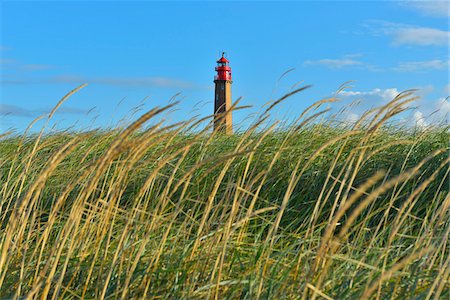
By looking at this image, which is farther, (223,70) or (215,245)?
(223,70)

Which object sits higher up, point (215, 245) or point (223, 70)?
point (223, 70)

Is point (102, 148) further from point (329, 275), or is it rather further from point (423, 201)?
point (329, 275)

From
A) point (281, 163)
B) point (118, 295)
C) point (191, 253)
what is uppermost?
point (281, 163)

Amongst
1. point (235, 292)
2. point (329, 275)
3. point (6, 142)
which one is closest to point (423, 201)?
point (329, 275)

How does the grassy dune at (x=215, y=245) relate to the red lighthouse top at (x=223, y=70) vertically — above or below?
below

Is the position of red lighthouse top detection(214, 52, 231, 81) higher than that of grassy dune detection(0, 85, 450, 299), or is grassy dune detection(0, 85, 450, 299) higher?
red lighthouse top detection(214, 52, 231, 81)

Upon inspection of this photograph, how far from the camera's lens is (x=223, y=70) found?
62.0 ft

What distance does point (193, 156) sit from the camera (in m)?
4.75

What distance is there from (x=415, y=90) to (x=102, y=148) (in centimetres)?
331

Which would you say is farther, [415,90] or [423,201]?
[423,201]

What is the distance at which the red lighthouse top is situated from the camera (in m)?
18.8

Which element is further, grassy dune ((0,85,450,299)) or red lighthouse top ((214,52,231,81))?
red lighthouse top ((214,52,231,81))

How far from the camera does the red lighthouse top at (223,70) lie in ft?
61.7

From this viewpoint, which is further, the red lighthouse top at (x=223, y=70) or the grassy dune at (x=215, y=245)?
the red lighthouse top at (x=223, y=70)
